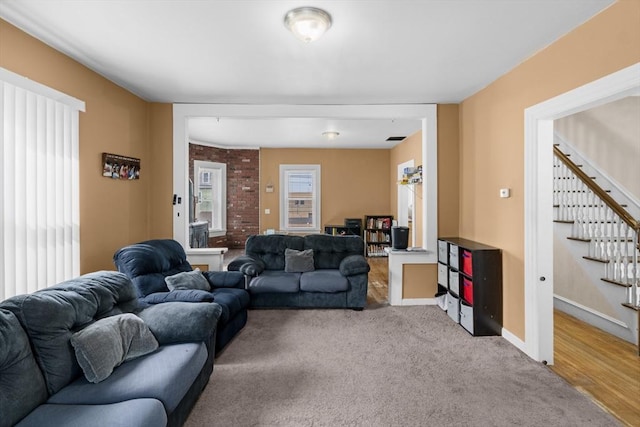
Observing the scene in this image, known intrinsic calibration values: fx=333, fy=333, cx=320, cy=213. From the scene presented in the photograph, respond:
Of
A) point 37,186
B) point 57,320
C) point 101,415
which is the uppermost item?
point 37,186

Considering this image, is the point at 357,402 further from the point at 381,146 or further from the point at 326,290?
the point at 381,146

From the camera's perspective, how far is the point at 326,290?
4.21 m

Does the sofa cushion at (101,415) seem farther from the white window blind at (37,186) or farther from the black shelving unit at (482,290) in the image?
the black shelving unit at (482,290)

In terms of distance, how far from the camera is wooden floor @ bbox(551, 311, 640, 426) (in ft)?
7.62

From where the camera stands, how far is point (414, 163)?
6.41 m

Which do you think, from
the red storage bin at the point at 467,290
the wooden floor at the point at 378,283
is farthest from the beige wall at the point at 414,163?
the red storage bin at the point at 467,290

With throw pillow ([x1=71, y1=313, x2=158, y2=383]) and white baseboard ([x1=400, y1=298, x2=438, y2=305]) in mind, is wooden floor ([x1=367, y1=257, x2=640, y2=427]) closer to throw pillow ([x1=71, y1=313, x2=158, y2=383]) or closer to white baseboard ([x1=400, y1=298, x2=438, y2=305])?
white baseboard ([x1=400, y1=298, x2=438, y2=305])

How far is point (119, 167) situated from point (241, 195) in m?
4.56

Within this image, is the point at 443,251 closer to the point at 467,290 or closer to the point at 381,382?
the point at 467,290

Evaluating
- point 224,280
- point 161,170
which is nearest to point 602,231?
point 224,280

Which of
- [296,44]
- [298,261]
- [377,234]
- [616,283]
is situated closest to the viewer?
[296,44]

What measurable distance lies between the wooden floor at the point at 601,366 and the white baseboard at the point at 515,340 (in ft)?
0.83

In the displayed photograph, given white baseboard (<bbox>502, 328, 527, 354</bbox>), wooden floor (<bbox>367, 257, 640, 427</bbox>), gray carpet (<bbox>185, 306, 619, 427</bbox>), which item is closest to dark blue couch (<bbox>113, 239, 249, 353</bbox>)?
gray carpet (<bbox>185, 306, 619, 427</bbox>)

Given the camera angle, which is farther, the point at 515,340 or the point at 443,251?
the point at 443,251
